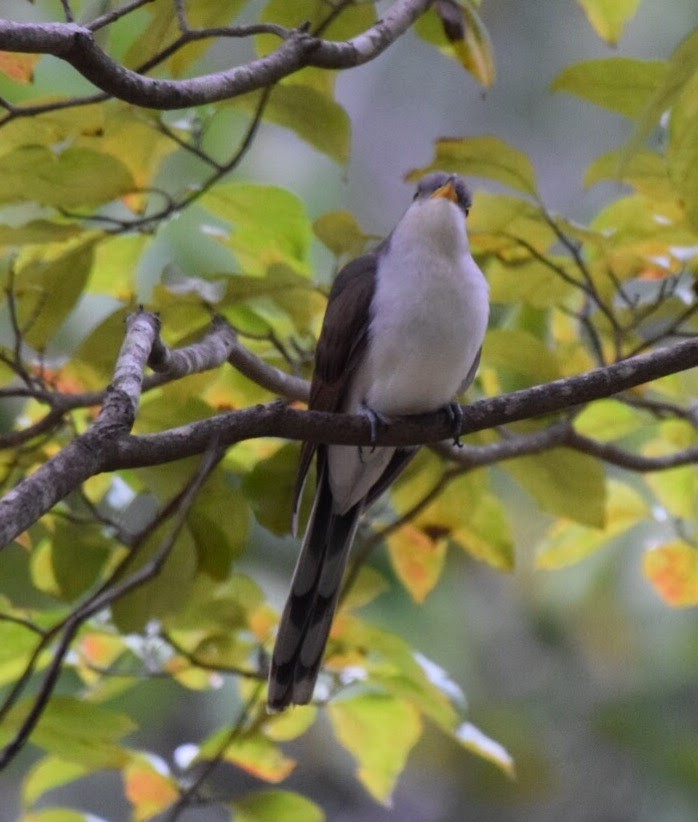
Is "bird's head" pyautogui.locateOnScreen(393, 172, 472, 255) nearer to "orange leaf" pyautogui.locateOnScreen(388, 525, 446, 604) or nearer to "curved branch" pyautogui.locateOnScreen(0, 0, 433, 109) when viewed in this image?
"curved branch" pyautogui.locateOnScreen(0, 0, 433, 109)

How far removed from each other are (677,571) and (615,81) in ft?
4.25

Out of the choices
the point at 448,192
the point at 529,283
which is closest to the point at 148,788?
the point at 529,283

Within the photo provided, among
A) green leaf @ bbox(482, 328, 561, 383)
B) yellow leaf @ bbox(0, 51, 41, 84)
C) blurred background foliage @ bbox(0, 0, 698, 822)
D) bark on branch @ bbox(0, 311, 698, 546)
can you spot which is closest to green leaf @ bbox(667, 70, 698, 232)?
blurred background foliage @ bbox(0, 0, 698, 822)

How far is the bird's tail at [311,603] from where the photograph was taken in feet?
9.10

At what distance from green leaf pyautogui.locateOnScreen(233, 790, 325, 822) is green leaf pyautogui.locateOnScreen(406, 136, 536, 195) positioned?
1349 mm

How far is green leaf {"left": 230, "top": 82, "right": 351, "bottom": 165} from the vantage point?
256 centimetres

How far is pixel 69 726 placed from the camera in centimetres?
260

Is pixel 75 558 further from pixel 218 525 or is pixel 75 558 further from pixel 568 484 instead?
pixel 568 484

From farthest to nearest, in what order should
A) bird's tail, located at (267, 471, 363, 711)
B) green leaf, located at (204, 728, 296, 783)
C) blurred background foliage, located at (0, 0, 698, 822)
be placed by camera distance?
green leaf, located at (204, 728, 296, 783) → bird's tail, located at (267, 471, 363, 711) → blurred background foliage, located at (0, 0, 698, 822)

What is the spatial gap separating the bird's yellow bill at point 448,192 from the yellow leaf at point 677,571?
102cm

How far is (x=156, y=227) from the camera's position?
2.75 m

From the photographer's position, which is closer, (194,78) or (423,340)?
(194,78)

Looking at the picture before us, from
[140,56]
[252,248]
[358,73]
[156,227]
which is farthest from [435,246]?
[358,73]

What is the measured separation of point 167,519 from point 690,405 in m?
1.29
